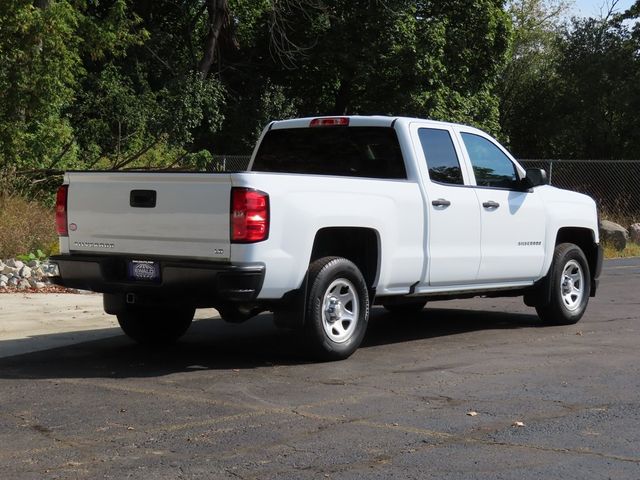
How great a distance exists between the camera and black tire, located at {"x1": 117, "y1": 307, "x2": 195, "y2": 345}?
9.13m

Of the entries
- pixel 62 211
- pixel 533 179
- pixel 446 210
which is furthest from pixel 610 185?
pixel 62 211

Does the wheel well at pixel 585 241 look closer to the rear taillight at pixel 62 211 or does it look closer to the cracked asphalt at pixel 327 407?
the cracked asphalt at pixel 327 407

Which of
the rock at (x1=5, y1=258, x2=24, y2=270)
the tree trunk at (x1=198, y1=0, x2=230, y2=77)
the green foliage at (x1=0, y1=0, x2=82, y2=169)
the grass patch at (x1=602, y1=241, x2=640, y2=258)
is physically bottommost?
the grass patch at (x1=602, y1=241, x2=640, y2=258)

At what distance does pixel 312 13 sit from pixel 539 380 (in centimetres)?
2651

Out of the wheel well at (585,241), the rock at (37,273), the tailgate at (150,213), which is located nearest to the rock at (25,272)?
the rock at (37,273)

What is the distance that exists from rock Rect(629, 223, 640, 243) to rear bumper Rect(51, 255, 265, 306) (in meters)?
17.7

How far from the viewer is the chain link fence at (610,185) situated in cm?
2552

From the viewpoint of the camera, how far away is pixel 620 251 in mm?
21922

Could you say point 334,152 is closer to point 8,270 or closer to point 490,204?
point 490,204

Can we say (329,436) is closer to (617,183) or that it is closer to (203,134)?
(617,183)

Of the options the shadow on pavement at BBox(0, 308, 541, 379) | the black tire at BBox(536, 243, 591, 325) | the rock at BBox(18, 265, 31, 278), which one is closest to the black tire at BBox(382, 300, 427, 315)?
the shadow on pavement at BBox(0, 308, 541, 379)

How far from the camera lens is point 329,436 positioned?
5824 millimetres

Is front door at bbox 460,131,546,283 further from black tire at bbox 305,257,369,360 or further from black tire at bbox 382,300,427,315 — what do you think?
black tire at bbox 382,300,427,315

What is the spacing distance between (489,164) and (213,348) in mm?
3301
